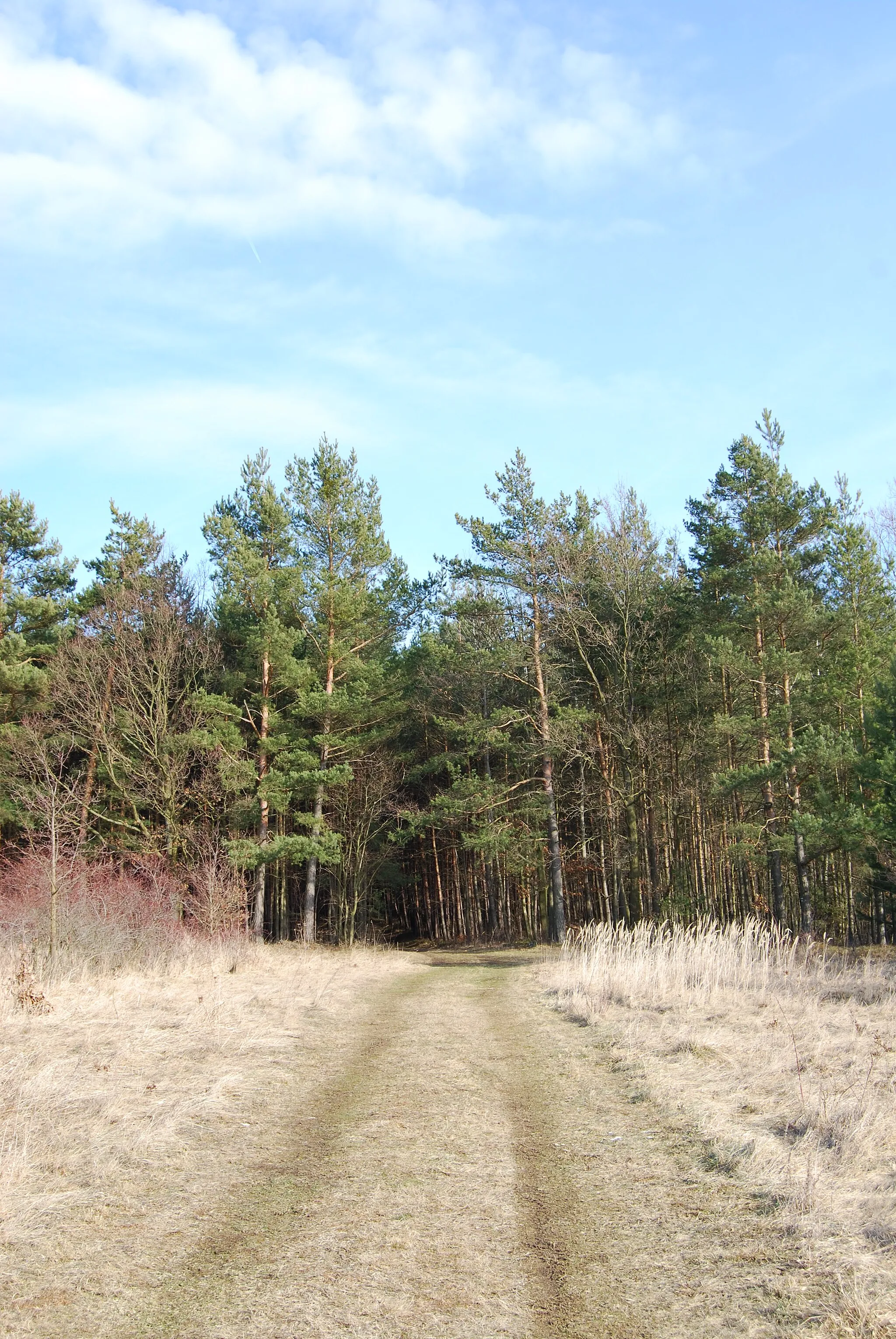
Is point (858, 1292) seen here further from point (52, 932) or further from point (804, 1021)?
point (52, 932)

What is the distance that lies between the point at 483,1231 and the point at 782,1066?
4017mm

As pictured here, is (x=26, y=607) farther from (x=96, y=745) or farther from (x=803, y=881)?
(x=803, y=881)

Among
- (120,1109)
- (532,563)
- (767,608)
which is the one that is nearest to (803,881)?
(767,608)

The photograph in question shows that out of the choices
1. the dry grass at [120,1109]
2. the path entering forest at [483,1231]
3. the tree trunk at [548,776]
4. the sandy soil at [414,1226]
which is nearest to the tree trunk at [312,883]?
the tree trunk at [548,776]

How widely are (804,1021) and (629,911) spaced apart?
16.1m

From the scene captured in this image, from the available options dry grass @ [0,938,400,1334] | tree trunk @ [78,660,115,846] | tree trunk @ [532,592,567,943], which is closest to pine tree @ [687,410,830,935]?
tree trunk @ [532,592,567,943]

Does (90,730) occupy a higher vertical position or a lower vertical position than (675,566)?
lower

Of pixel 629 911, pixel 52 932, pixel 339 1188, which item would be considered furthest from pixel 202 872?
pixel 339 1188

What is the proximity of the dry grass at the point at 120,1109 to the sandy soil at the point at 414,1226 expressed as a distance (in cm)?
2

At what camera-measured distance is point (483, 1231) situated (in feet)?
14.6

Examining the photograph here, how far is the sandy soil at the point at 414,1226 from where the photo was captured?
142 inches

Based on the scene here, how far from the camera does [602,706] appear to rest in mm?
26219

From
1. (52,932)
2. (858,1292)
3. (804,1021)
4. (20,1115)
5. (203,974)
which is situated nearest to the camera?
(858,1292)

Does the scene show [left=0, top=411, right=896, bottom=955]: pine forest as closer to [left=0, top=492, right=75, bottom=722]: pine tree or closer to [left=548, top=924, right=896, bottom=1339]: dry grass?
[left=0, top=492, right=75, bottom=722]: pine tree
